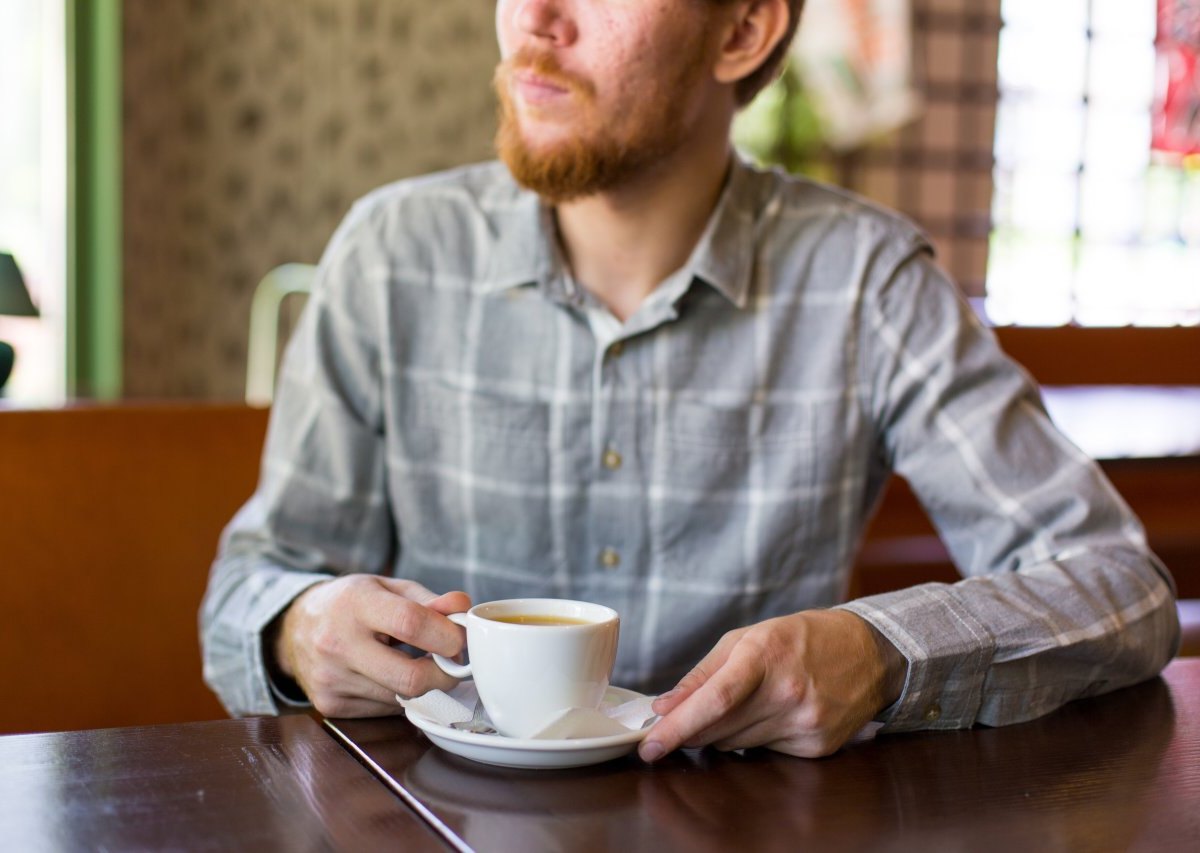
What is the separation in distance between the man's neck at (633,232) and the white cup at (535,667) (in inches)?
22.9

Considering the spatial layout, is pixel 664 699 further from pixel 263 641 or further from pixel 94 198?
pixel 94 198

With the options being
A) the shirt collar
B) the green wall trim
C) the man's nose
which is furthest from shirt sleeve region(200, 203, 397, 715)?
the green wall trim

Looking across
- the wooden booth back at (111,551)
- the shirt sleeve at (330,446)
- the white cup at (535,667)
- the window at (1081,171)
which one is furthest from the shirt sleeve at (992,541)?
the window at (1081,171)

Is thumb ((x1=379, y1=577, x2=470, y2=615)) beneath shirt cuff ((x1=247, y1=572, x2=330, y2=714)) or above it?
above

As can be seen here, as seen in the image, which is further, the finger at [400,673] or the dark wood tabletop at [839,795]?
the finger at [400,673]

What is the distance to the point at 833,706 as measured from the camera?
0.84 m

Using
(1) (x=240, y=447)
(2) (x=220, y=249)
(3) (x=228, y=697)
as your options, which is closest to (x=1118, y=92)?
(2) (x=220, y=249)

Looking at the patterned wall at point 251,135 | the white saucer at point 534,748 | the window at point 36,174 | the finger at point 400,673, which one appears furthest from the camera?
the patterned wall at point 251,135

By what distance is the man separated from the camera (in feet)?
4.03

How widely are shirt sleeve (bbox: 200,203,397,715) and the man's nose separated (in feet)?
0.90

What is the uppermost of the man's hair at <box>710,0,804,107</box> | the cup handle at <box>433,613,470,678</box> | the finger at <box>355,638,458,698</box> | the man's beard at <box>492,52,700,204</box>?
the man's hair at <box>710,0,804,107</box>

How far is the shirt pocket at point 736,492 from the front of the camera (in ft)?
4.19

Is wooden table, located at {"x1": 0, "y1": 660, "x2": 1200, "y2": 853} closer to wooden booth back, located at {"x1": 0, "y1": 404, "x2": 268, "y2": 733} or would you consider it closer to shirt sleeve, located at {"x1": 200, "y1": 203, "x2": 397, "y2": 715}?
shirt sleeve, located at {"x1": 200, "y1": 203, "x2": 397, "y2": 715}

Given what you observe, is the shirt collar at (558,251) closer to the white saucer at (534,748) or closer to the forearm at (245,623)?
the forearm at (245,623)
